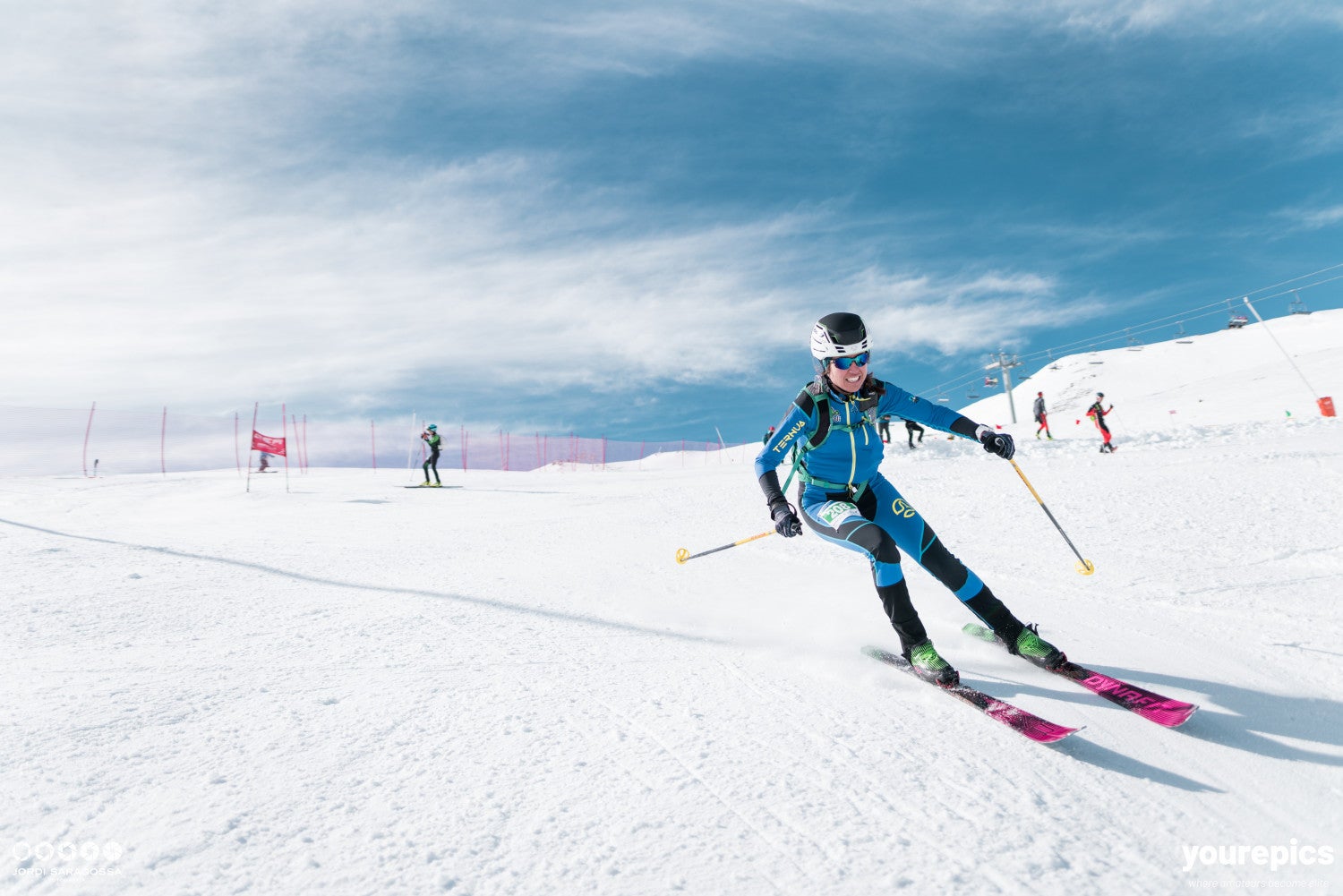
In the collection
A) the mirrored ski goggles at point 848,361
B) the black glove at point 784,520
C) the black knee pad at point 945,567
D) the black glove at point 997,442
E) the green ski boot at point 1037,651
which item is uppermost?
the mirrored ski goggles at point 848,361

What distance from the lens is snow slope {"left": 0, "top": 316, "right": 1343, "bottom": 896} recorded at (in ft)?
6.55

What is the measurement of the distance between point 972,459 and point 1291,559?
43.9 ft

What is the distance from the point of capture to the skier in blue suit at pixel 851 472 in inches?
152

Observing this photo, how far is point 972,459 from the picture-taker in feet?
61.7

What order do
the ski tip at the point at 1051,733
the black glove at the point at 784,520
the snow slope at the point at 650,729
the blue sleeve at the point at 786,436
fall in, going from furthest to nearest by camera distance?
1. the blue sleeve at the point at 786,436
2. the black glove at the point at 784,520
3. the ski tip at the point at 1051,733
4. the snow slope at the point at 650,729

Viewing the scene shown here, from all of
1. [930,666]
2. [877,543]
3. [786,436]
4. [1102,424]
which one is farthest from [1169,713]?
[1102,424]

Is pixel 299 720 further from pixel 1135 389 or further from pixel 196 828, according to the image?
pixel 1135 389

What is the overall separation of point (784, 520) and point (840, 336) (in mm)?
1187

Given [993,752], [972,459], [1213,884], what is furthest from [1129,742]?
[972,459]

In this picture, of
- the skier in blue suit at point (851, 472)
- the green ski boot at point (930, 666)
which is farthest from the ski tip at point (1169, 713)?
the green ski boot at point (930, 666)

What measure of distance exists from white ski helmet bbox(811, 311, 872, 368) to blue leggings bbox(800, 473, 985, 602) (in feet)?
2.72

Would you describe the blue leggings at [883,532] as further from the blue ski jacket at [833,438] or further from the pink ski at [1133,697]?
the pink ski at [1133,697]

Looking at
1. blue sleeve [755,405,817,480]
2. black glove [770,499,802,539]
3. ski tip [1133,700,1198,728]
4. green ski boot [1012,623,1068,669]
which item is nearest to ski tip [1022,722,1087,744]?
ski tip [1133,700,1198,728]

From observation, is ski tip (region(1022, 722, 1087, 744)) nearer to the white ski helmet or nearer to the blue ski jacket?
the blue ski jacket
